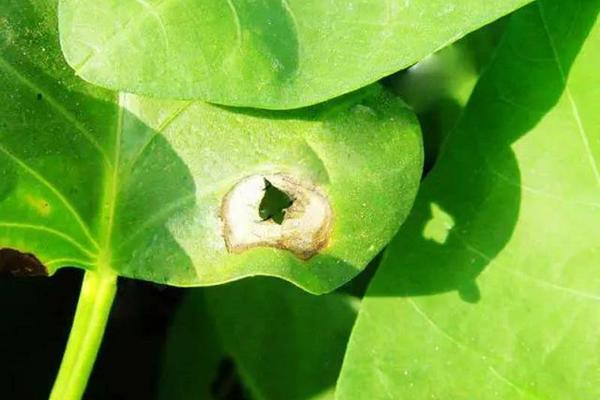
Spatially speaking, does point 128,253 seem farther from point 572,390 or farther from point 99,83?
point 572,390

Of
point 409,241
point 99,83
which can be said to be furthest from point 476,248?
point 99,83

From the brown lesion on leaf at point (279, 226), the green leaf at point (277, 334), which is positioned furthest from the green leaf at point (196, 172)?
the green leaf at point (277, 334)

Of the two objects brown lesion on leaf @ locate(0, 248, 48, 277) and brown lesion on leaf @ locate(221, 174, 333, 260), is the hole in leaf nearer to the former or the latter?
brown lesion on leaf @ locate(221, 174, 333, 260)

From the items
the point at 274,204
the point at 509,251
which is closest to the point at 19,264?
the point at 274,204

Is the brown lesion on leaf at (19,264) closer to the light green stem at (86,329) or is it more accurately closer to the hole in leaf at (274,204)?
the light green stem at (86,329)

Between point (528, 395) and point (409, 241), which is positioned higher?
point (409, 241)

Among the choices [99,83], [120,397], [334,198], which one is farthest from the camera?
[120,397]

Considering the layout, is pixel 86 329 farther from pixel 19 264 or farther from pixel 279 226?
pixel 279 226

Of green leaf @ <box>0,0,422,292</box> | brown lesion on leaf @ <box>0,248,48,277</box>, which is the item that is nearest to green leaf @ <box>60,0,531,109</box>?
green leaf @ <box>0,0,422,292</box>
